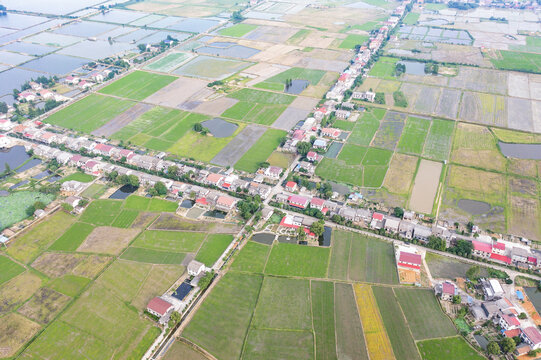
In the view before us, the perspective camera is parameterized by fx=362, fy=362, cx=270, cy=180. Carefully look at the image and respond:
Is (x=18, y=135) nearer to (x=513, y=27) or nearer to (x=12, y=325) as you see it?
(x=12, y=325)

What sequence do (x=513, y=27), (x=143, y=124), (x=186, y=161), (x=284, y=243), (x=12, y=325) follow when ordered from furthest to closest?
(x=513, y=27), (x=143, y=124), (x=186, y=161), (x=284, y=243), (x=12, y=325)

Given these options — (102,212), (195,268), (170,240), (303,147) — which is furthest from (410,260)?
(102,212)

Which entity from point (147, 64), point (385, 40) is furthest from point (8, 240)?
point (385, 40)

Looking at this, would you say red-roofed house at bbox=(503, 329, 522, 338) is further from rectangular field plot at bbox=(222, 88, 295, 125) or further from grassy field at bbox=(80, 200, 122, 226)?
rectangular field plot at bbox=(222, 88, 295, 125)

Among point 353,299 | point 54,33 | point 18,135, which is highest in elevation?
point 54,33

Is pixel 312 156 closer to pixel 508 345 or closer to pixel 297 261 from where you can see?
pixel 297 261

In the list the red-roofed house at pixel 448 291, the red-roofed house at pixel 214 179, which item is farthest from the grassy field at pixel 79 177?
the red-roofed house at pixel 448 291
